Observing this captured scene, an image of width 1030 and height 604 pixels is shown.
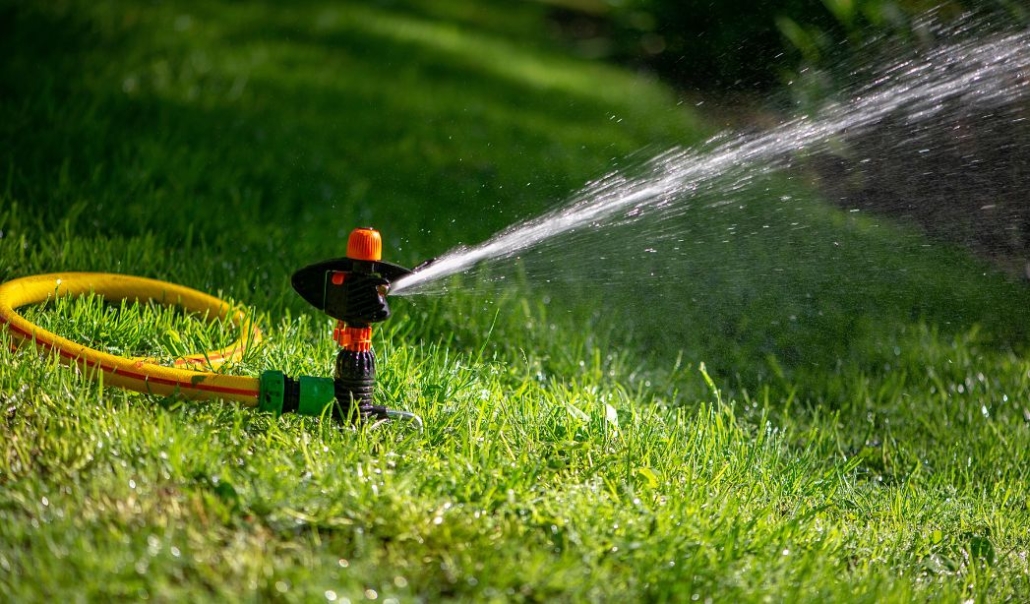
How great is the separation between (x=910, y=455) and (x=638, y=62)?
5857 mm

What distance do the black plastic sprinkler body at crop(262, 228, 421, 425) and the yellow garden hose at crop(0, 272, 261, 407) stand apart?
0.10 metres

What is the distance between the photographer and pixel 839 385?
3.30m

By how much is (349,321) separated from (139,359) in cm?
64

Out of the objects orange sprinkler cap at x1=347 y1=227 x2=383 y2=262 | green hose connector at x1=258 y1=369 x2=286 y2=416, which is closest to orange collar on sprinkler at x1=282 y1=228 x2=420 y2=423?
orange sprinkler cap at x1=347 y1=227 x2=383 y2=262

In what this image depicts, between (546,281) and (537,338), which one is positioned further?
(546,281)

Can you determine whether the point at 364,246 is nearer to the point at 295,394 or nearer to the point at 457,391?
the point at 295,394

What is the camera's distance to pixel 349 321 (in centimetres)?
242

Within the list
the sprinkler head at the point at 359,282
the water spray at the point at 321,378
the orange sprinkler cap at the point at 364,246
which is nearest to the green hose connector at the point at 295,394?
the water spray at the point at 321,378

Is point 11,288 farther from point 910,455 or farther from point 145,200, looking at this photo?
point 910,455

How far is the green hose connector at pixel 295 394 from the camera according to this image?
2385mm

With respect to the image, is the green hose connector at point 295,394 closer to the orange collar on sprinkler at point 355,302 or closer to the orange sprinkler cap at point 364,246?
the orange collar on sprinkler at point 355,302

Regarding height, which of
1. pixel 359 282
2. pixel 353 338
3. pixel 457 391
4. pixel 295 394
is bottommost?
pixel 457 391

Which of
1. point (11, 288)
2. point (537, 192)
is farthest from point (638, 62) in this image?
point (11, 288)

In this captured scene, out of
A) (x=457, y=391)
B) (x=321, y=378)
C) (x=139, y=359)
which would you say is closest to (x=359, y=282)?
(x=321, y=378)
